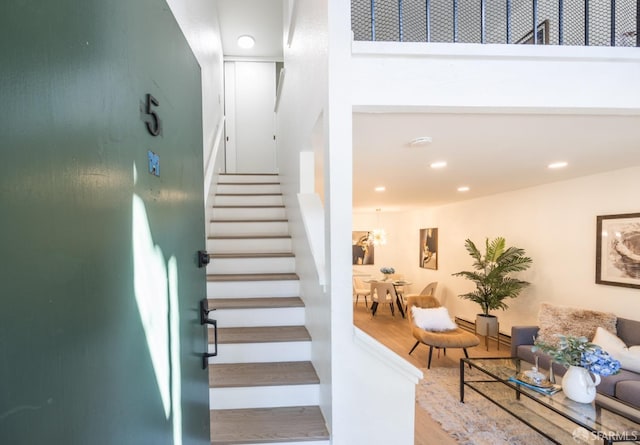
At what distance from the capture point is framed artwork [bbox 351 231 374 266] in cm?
917

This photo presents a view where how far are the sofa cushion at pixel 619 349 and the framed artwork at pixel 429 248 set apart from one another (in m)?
3.99

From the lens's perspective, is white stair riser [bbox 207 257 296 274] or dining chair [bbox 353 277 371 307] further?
dining chair [bbox 353 277 371 307]

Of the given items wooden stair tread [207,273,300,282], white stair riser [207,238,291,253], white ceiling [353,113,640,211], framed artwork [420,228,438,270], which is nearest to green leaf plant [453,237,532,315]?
white ceiling [353,113,640,211]

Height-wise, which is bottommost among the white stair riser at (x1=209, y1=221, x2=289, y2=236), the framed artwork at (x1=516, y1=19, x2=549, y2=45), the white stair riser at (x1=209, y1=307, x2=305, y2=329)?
the white stair riser at (x1=209, y1=307, x2=305, y2=329)

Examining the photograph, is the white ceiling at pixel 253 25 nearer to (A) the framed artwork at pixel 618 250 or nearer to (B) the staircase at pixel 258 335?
(B) the staircase at pixel 258 335

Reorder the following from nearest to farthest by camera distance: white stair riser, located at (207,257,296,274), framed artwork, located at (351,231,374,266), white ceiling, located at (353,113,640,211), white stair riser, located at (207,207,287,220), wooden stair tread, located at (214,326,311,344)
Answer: white ceiling, located at (353,113,640,211)
wooden stair tread, located at (214,326,311,344)
white stair riser, located at (207,257,296,274)
white stair riser, located at (207,207,287,220)
framed artwork, located at (351,231,374,266)

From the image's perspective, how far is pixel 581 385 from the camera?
2625 millimetres

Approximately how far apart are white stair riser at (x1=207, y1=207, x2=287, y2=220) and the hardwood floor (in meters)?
2.46

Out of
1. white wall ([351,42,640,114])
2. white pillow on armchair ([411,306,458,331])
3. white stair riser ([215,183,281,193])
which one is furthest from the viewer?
white pillow on armchair ([411,306,458,331])

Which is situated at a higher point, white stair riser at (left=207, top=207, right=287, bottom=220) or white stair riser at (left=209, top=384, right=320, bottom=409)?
white stair riser at (left=207, top=207, right=287, bottom=220)

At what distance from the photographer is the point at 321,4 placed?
194cm

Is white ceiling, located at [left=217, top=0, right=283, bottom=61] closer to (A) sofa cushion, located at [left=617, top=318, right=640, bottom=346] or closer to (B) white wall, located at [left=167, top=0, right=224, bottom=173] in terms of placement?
(B) white wall, located at [left=167, top=0, right=224, bottom=173]

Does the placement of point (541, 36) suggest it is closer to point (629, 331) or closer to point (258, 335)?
point (629, 331)

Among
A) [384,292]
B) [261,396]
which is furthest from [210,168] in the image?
[384,292]
